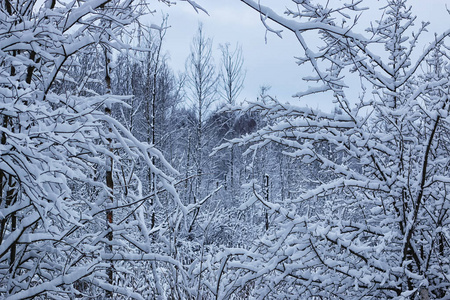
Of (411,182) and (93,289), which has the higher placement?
(411,182)

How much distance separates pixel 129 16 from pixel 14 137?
1497 mm

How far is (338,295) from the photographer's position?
136 inches

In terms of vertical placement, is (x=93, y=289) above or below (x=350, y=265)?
below

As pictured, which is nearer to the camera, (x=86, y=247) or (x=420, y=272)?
(x=86, y=247)

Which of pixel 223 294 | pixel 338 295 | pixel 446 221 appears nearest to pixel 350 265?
pixel 338 295

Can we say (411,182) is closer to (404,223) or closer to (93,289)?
(404,223)

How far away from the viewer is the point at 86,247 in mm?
3010

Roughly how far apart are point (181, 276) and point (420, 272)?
2068mm

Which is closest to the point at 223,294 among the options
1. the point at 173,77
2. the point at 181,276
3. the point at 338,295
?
the point at 181,276

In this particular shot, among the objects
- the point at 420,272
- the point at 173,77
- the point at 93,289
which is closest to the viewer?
the point at 93,289

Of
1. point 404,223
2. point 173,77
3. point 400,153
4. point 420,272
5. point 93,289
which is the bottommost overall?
point 93,289

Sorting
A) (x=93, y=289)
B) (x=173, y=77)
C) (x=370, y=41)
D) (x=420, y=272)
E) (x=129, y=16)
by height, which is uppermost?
(x=173, y=77)

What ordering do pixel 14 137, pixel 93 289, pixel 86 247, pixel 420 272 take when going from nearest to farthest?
pixel 14 137 → pixel 86 247 → pixel 93 289 → pixel 420 272

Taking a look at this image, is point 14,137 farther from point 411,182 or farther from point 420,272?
point 420,272
